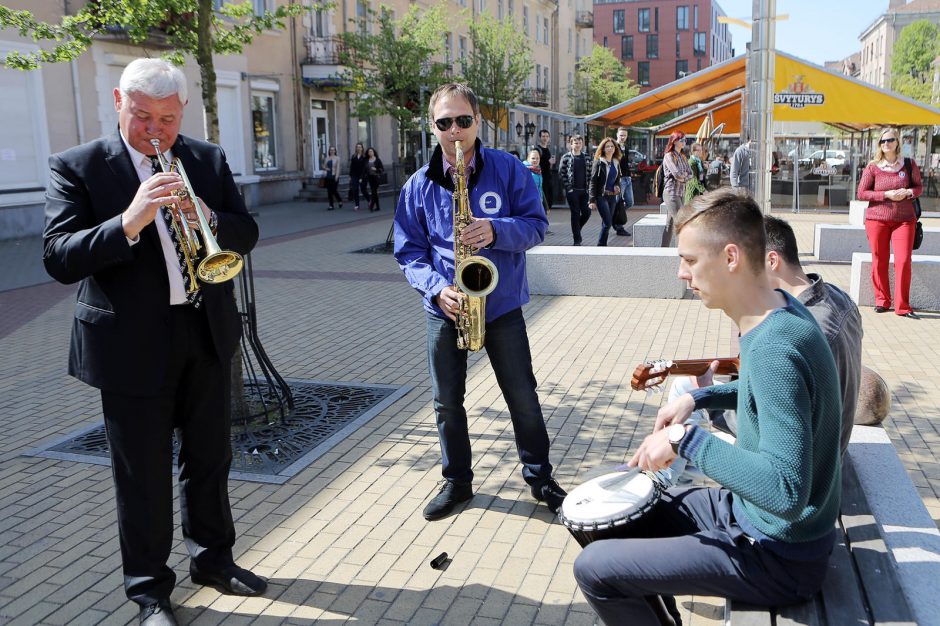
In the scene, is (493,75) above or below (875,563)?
above

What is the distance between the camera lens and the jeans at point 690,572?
2.21 meters

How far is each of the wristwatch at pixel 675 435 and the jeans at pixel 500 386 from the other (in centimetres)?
179

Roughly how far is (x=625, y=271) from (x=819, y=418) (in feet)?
26.2

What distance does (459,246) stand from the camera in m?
3.78

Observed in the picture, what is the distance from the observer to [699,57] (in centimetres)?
9331

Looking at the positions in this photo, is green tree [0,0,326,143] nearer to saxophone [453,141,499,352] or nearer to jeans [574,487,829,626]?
saxophone [453,141,499,352]

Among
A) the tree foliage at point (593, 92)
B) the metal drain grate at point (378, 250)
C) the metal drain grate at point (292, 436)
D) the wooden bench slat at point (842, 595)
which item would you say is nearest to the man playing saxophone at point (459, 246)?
the metal drain grate at point (292, 436)

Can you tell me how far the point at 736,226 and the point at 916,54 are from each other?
2624 inches

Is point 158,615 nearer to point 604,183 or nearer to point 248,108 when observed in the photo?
point 604,183

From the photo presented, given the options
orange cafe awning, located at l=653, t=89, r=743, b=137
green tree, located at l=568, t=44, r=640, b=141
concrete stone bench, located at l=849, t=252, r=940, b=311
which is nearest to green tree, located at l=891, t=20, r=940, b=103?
green tree, located at l=568, t=44, r=640, b=141

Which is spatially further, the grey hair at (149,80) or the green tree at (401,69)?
the green tree at (401,69)

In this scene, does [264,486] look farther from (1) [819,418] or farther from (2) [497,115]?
(2) [497,115]

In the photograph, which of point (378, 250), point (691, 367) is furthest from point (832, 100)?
point (691, 367)

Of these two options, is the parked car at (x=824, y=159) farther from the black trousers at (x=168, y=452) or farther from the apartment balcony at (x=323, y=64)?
the black trousers at (x=168, y=452)
